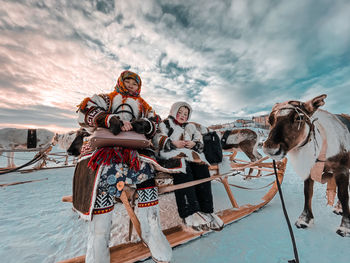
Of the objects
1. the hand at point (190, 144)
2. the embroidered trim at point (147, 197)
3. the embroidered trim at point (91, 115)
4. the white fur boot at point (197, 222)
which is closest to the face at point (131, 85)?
the embroidered trim at point (91, 115)

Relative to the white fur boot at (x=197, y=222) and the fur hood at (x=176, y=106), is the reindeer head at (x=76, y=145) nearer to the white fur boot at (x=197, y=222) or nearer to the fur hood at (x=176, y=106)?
the fur hood at (x=176, y=106)

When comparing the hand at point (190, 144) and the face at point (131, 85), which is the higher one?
the face at point (131, 85)

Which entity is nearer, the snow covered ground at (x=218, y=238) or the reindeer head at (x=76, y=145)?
the snow covered ground at (x=218, y=238)

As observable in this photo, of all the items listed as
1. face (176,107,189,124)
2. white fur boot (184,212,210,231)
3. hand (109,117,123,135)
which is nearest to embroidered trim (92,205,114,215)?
hand (109,117,123,135)

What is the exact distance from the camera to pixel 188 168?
1625 mm

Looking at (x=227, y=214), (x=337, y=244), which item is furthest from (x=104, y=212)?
(x=337, y=244)

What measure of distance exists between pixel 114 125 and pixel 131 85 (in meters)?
0.61

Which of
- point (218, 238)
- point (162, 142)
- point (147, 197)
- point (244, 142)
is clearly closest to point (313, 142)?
point (218, 238)

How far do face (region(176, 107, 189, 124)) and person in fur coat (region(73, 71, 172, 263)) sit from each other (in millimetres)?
680

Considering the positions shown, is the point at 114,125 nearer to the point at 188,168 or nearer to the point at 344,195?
the point at 188,168

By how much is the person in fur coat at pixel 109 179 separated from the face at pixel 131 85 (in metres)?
0.14

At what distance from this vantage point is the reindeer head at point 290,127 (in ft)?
3.89

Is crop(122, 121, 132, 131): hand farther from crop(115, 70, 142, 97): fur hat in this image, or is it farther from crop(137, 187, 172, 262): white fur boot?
crop(137, 187, 172, 262): white fur boot

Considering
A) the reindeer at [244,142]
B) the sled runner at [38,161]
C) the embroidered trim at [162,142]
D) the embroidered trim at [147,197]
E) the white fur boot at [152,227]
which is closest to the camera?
the white fur boot at [152,227]
